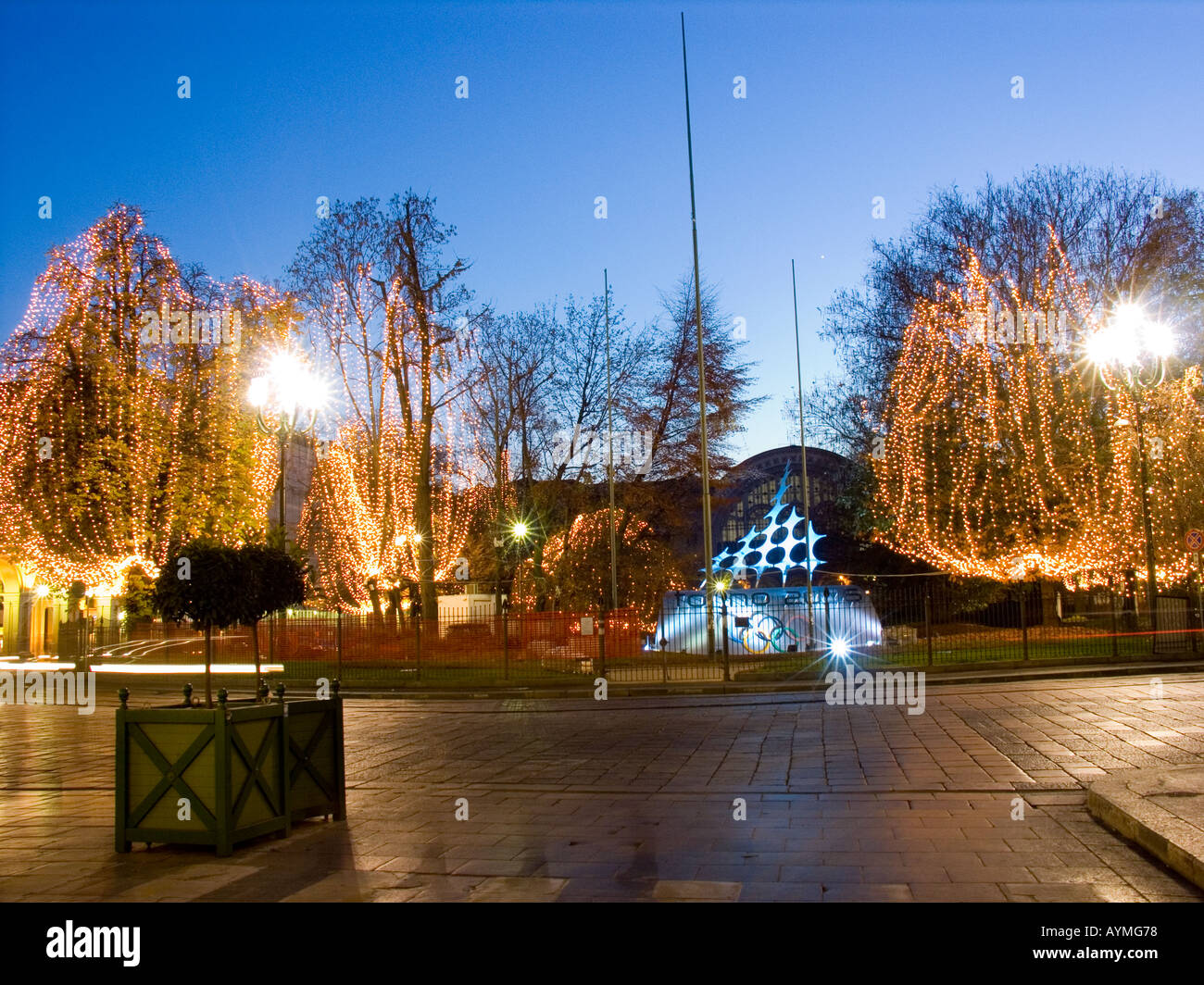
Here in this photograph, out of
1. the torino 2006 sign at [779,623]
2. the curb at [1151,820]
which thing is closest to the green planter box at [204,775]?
the curb at [1151,820]

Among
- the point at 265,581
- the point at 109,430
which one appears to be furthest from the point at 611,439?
the point at 265,581

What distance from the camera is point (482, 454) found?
136 ft

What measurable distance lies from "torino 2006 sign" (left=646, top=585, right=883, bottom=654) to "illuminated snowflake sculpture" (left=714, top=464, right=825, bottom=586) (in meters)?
18.7

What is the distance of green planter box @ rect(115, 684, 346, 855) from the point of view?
8141 millimetres

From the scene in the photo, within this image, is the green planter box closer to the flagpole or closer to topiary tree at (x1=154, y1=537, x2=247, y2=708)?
topiary tree at (x1=154, y1=537, x2=247, y2=708)

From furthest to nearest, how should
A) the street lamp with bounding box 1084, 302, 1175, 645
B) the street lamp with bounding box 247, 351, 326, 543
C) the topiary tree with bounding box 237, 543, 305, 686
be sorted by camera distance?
the street lamp with bounding box 247, 351, 326, 543 → the street lamp with bounding box 1084, 302, 1175, 645 → the topiary tree with bounding box 237, 543, 305, 686

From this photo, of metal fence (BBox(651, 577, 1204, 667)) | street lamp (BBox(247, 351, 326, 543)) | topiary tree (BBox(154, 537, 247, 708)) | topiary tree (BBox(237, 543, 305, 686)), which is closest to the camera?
topiary tree (BBox(154, 537, 247, 708))

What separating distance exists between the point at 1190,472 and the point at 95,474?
3188 centimetres

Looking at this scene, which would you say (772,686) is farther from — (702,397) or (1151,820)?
(1151,820)

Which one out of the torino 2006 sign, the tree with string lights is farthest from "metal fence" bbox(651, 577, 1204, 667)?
the tree with string lights

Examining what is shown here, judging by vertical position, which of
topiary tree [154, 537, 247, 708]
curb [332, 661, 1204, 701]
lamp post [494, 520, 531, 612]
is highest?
lamp post [494, 520, 531, 612]

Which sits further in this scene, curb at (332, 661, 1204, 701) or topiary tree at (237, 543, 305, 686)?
curb at (332, 661, 1204, 701)

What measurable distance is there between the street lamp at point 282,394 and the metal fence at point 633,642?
5579mm

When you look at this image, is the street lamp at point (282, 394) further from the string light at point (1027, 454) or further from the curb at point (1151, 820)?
the curb at point (1151, 820)
